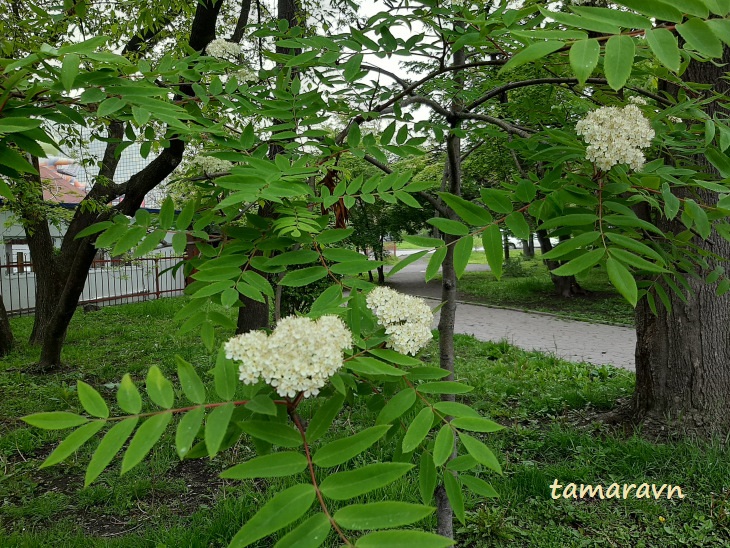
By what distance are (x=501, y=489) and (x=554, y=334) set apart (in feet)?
21.3

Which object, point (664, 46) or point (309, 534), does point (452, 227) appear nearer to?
point (664, 46)

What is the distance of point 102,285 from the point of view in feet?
45.0

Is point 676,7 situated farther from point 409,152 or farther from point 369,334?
point 409,152

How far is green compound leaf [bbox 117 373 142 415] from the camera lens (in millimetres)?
881

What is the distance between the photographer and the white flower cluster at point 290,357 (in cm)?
92

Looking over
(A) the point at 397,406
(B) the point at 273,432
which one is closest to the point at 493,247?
(A) the point at 397,406

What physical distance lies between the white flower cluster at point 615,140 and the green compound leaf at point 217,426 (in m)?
1.10

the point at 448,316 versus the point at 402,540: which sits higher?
the point at 448,316

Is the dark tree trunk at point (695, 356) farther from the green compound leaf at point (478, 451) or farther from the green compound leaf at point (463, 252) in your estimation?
the green compound leaf at point (478, 451)

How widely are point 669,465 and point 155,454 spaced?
11.6ft

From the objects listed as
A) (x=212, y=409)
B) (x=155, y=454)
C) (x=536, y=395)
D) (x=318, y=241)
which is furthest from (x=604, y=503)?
(x=155, y=454)

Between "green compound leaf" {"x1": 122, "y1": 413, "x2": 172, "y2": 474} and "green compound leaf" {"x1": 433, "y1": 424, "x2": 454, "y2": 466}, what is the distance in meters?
0.54

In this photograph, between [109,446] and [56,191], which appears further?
[56,191]
